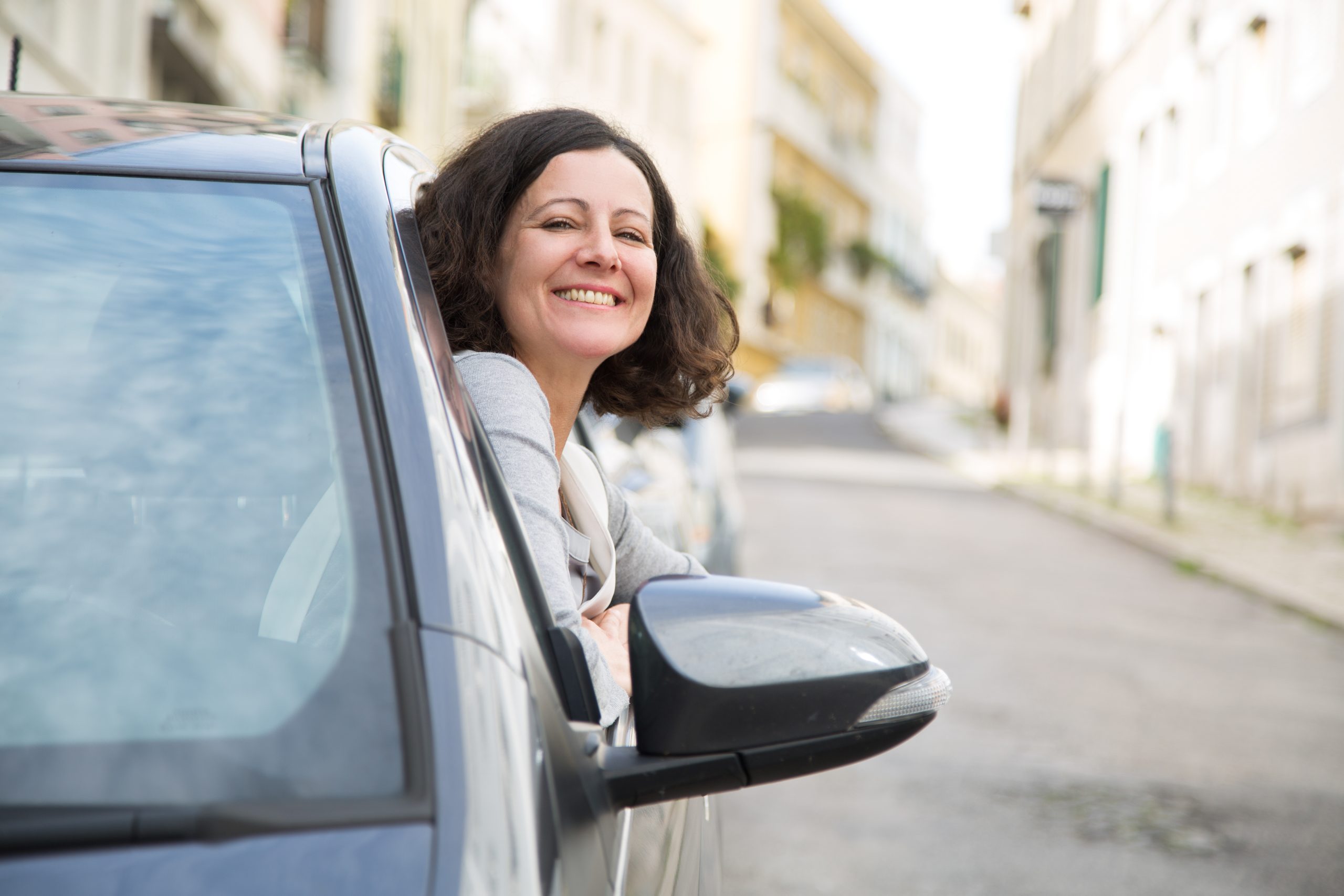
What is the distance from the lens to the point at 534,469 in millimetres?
1794

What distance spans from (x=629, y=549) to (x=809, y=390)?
114ft

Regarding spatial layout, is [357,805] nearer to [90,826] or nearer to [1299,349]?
[90,826]

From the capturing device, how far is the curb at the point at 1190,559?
10023mm

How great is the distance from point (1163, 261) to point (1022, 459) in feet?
11.8

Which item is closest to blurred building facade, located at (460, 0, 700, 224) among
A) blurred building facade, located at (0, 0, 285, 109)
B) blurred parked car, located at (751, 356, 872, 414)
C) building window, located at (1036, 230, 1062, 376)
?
blurred building facade, located at (0, 0, 285, 109)

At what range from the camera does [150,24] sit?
12766 mm

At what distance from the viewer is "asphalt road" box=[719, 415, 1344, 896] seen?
4430 millimetres

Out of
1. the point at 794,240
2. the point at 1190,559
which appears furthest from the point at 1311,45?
the point at 794,240

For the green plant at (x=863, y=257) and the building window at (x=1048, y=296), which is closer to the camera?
the building window at (x=1048, y=296)

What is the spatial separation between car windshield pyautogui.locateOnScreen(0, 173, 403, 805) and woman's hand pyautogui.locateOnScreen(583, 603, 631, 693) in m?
0.45

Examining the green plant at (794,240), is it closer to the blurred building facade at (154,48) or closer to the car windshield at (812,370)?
the car windshield at (812,370)

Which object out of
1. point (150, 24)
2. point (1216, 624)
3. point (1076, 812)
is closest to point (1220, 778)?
point (1076, 812)

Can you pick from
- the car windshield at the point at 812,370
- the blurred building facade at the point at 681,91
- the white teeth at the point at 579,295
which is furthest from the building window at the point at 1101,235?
the white teeth at the point at 579,295

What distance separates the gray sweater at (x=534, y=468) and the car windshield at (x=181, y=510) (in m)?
0.32
